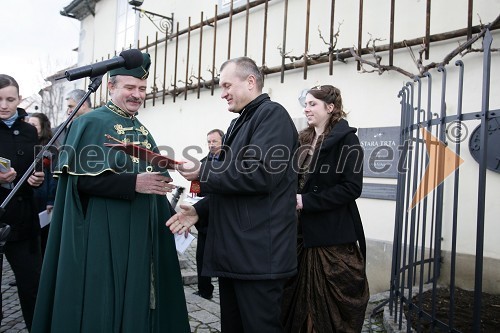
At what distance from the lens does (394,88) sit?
4.93 metres

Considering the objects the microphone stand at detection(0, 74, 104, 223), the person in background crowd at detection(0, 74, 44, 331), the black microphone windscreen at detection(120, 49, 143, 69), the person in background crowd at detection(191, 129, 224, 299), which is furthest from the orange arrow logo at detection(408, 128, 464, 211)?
the person in background crowd at detection(0, 74, 44, 331)

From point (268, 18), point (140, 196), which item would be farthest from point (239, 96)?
point (268, 18)

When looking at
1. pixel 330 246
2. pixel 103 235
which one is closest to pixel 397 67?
pixel 330 246

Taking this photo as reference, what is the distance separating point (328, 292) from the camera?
2.74 meters

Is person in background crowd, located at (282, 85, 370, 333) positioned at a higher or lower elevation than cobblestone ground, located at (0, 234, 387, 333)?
higher

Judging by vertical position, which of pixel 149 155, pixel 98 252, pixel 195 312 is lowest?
pixel 195 312

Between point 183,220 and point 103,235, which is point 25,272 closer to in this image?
point 103,235

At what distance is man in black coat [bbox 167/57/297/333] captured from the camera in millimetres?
2035

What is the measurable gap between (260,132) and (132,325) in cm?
133

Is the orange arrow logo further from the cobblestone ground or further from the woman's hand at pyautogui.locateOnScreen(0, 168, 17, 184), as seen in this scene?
the woman's hand at pyautogui.locateOnScreen(0, 168, 17, 184)

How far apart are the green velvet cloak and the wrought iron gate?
1865 millimetres

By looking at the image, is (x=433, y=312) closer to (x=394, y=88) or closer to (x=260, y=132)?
(x=260, y=132)

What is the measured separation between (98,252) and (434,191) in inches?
100.0

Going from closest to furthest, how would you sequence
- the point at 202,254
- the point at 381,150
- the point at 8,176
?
1. the point at 8,176
2. the point at 202,254
3. the point at 381,150
